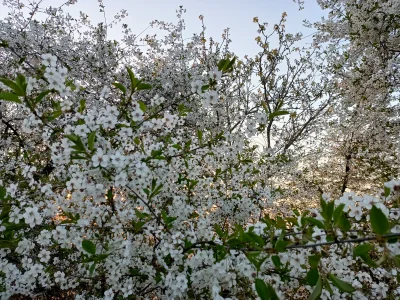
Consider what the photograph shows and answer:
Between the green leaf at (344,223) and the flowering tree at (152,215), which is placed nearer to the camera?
the green leaf at (344,223)

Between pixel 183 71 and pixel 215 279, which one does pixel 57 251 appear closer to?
pixel 215 279

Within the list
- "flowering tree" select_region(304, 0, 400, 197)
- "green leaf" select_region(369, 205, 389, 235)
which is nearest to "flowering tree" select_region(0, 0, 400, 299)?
"green leaf" select_region(369, 205, 389, 235)

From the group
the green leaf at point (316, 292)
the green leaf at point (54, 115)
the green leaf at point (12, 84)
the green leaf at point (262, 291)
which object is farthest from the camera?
the green leaf at point (54, 115)

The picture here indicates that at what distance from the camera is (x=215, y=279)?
7.23 ft

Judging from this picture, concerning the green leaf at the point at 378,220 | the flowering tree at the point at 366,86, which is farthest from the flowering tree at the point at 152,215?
the flowering tree at the point at 366,86

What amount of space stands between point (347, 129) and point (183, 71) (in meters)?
5.96

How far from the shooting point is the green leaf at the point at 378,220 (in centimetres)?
112

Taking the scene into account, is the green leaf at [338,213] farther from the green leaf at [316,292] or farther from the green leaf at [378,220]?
the green leaf at [316,292]

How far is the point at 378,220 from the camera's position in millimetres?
1139

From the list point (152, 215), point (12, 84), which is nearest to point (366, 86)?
point (152, 215)

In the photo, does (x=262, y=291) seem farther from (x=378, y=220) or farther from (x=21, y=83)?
(x=21, y=83)

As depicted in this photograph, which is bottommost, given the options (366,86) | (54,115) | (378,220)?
(378,220)

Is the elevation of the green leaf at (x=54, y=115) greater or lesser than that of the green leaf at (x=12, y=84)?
lesser

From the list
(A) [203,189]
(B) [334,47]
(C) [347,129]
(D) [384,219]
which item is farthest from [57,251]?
(C) [347,129]
